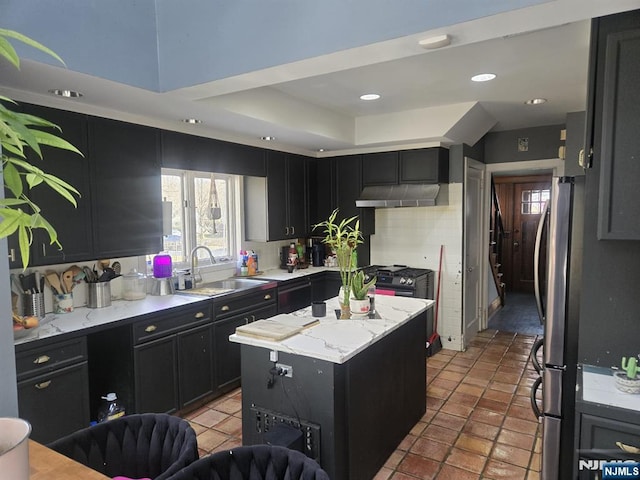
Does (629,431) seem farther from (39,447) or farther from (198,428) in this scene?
(198,428)

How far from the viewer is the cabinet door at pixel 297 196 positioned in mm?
4934

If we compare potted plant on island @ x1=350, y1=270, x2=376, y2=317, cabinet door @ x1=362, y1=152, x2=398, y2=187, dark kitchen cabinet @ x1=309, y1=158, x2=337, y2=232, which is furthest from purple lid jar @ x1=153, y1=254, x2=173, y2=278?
cabinet door @ x1=362, y1=152, x2=398, y2=187

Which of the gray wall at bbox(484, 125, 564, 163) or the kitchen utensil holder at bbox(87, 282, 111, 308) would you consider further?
the gray wall at bbox(484, 125, 564, 163)

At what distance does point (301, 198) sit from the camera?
5.12 m

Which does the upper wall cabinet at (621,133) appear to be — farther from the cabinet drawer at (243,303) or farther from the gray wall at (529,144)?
the gray wall at (529,144)

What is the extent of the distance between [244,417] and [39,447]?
1.35 metres

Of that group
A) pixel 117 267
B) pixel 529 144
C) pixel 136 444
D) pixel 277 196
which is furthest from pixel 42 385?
pixel 529 144

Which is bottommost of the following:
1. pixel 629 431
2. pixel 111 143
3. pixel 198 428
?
pixel 198 428

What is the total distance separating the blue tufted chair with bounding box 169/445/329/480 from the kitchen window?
2.69 meters

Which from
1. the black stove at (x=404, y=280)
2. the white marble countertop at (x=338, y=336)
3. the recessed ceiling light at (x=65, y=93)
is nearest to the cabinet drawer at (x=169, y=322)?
the white marble countertop at (x=338, y=336)

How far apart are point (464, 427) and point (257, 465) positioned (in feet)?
7.52

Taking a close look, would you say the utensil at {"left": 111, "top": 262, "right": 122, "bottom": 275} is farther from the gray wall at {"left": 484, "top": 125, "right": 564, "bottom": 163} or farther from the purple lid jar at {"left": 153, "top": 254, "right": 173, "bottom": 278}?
the gray wall at {"left": 484, "top": 125, "right": 564, "bottom": 163}

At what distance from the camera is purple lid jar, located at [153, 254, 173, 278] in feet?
12.0

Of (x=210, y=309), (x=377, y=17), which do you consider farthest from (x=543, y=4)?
(x=210, y=309)
